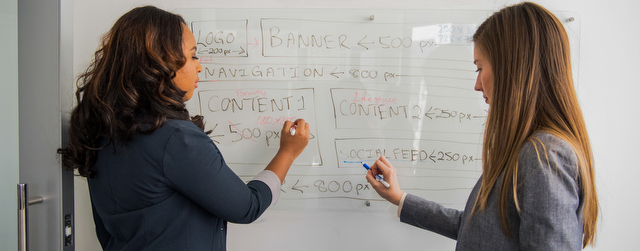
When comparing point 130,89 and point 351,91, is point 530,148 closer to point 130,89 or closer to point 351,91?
point 351,91

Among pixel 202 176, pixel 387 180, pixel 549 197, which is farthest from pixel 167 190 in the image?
pixel 549 197

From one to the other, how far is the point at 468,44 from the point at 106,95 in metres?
1.26

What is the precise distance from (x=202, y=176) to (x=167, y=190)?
0.10m

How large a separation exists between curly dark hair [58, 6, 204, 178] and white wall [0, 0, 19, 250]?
45cm

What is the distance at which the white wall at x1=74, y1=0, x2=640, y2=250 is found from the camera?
1.33m

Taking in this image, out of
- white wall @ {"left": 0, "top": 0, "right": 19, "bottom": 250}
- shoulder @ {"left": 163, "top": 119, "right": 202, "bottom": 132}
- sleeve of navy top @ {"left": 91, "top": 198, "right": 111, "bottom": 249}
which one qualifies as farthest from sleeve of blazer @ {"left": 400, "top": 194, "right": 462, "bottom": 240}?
white wall @ {"left": 0, "top": 0, "right": 19, "bottom": 250}

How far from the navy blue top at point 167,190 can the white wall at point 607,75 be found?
2.63 ft

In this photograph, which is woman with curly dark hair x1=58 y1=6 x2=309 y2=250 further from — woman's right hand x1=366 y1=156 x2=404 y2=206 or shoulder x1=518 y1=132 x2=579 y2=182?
shoulder x1=518 y1=132 x2=579 y2=182

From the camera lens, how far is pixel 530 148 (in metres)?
0.71

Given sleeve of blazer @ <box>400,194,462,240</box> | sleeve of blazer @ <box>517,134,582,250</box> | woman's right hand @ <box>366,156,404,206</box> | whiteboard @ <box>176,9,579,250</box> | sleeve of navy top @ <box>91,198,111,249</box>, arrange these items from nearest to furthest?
sleeve of blazer @ <box>517,134,582,250</box> < sleeve of navy top @ <box>91,198,111,249</box> < sleeve of blazer @ <box>400,194,462,240</box> < woman's right hand @ <box>366,156,404,206</box> < whiteboard @ <box>176,9,579,250</box>

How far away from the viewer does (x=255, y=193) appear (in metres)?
0.86

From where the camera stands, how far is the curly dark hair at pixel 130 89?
2.44 ft

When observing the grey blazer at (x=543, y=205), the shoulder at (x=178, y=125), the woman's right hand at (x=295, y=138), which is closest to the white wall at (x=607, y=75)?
the woman's right hand at (x=295, y=138)

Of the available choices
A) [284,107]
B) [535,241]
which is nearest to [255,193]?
[284,107]
